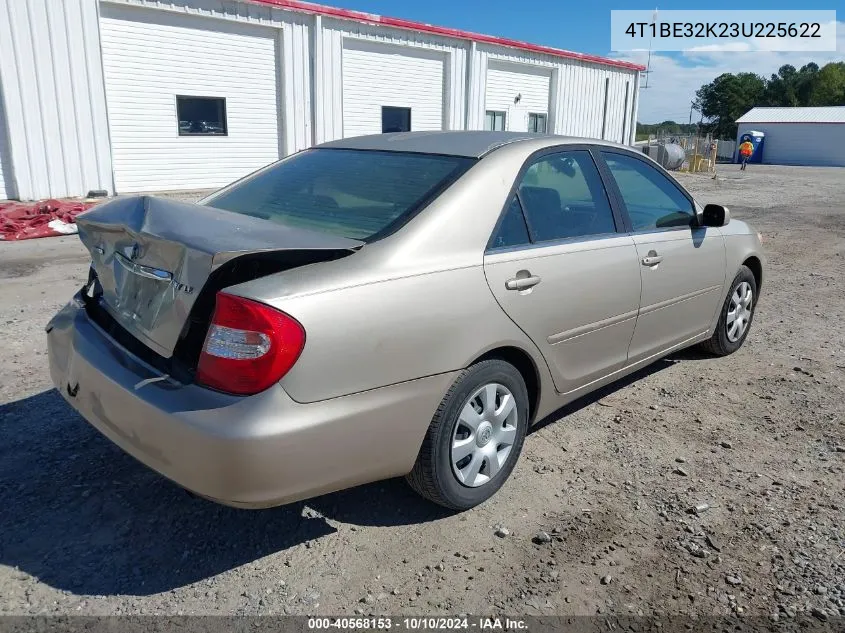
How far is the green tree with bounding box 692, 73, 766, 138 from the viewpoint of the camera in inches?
3093

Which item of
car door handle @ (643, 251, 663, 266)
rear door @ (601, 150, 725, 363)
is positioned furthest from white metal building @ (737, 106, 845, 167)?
car door handle @ (643, 251, 663, 266)

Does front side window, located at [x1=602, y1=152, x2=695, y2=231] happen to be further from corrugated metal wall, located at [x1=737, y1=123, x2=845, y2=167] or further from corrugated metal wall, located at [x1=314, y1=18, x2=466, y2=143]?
corrugated metal wall, located at [x1=737, y1=123, x2=845, y2=167]

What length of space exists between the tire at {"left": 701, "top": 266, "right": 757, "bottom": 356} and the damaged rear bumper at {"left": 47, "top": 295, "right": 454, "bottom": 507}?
3006 mm

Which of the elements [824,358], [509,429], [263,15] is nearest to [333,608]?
[509,429]

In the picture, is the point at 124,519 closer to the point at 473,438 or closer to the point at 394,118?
the point at 473,438

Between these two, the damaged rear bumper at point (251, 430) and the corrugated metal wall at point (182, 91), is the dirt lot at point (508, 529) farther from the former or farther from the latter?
the corrugated metal wall at point (182, 91)

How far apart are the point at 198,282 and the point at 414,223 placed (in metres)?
0.90

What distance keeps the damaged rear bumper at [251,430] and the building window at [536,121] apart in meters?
21.8

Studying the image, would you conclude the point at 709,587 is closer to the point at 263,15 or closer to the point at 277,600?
the point at 277,600

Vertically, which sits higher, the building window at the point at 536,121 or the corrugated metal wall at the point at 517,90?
the corrugated metal wall at the point at 517,90

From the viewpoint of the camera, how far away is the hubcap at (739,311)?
5.02 meters

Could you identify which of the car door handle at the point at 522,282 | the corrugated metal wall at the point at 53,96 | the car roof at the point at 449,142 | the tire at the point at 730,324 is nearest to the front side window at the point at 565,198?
the car roof at the point at 449,142

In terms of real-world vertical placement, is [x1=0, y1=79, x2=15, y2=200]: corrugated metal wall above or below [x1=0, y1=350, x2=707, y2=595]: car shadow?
above

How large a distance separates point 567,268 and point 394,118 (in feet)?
Result: 55.2
